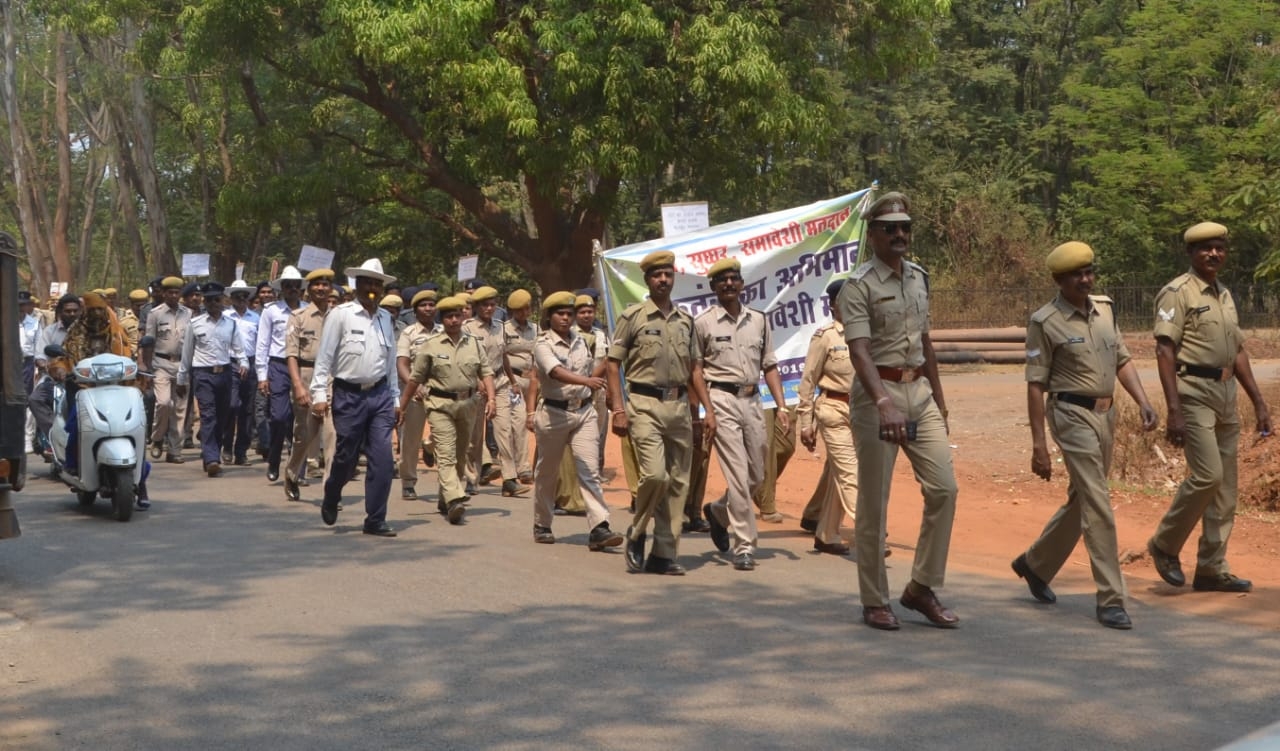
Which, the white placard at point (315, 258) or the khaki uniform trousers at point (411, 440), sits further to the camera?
the white placard at point (315, 258)

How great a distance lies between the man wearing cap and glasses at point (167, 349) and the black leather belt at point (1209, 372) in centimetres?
1071

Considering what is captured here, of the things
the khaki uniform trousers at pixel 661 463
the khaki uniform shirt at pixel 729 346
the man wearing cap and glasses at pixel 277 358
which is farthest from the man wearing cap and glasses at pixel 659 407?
the man wearing cap and glasses at pixel 277 358

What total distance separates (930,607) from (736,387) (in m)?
2.51

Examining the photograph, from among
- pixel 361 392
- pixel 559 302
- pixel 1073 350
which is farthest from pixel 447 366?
pixel 1073 350

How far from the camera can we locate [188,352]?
1573cm

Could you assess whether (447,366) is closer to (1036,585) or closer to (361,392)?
(361,392)

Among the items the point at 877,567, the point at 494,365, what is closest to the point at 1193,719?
the point at 877,567

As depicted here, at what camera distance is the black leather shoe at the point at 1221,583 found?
8820mm

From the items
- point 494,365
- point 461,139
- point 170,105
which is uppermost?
point 170,105

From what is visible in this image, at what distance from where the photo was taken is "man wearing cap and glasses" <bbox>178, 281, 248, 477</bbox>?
611 inches

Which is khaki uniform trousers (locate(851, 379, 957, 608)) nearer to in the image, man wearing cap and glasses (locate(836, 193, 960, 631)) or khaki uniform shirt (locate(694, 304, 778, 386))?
man wearing cap and glasses (locate(836, 193, 960, 631))

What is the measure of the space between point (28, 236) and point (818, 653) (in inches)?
1630

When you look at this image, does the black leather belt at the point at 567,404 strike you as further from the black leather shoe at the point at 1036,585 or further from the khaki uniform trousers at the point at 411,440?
the black leather shoe at the point at 1036,585

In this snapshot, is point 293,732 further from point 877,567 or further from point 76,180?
point 76,180
